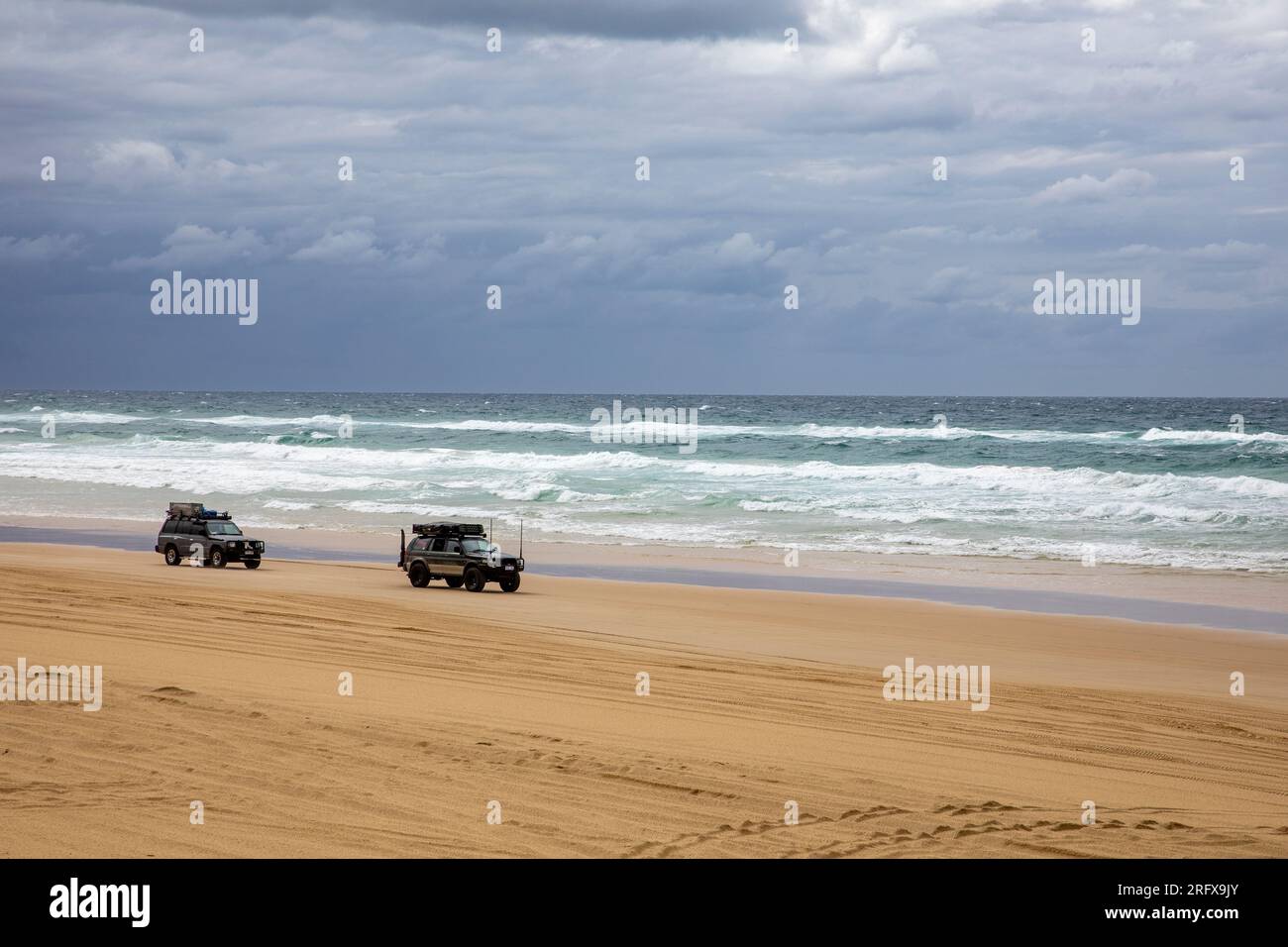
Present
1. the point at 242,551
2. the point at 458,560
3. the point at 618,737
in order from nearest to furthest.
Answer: the point at 618,737
the point at 458,560
the point at 242,551

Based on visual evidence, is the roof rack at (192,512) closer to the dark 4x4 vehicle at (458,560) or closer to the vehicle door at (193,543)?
the vehicle door at (193,543)

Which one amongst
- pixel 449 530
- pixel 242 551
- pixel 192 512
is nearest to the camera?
pixel 449 530

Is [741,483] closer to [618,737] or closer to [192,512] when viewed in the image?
[192,512]

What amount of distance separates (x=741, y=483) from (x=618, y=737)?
34651 millimetres

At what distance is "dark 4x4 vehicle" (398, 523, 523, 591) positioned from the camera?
20.4m

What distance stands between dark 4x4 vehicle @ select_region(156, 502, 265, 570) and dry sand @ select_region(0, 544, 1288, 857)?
18.0ft

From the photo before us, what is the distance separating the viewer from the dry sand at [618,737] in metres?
7.11

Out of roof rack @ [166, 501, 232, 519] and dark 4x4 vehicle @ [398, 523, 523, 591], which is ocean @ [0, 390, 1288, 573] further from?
dark 4x4 vehicle @ [398, 523, 523, 591]

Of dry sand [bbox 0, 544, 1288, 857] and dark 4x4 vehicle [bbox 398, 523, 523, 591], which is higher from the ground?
dark 4x4 vehicle [bbox 398, 523, 523, 591]

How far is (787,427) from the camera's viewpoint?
84625mm

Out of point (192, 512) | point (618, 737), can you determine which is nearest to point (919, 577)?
point (618, 737)

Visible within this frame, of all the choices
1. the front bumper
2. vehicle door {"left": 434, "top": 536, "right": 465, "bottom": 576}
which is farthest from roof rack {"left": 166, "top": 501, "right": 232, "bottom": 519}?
vehicle door {"left": 434, "top": 536, "right": 465, "bottom": 576}

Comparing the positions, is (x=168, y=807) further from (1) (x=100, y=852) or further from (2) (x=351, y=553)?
(2) (x=351, y=553)

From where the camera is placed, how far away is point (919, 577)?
2295cm
